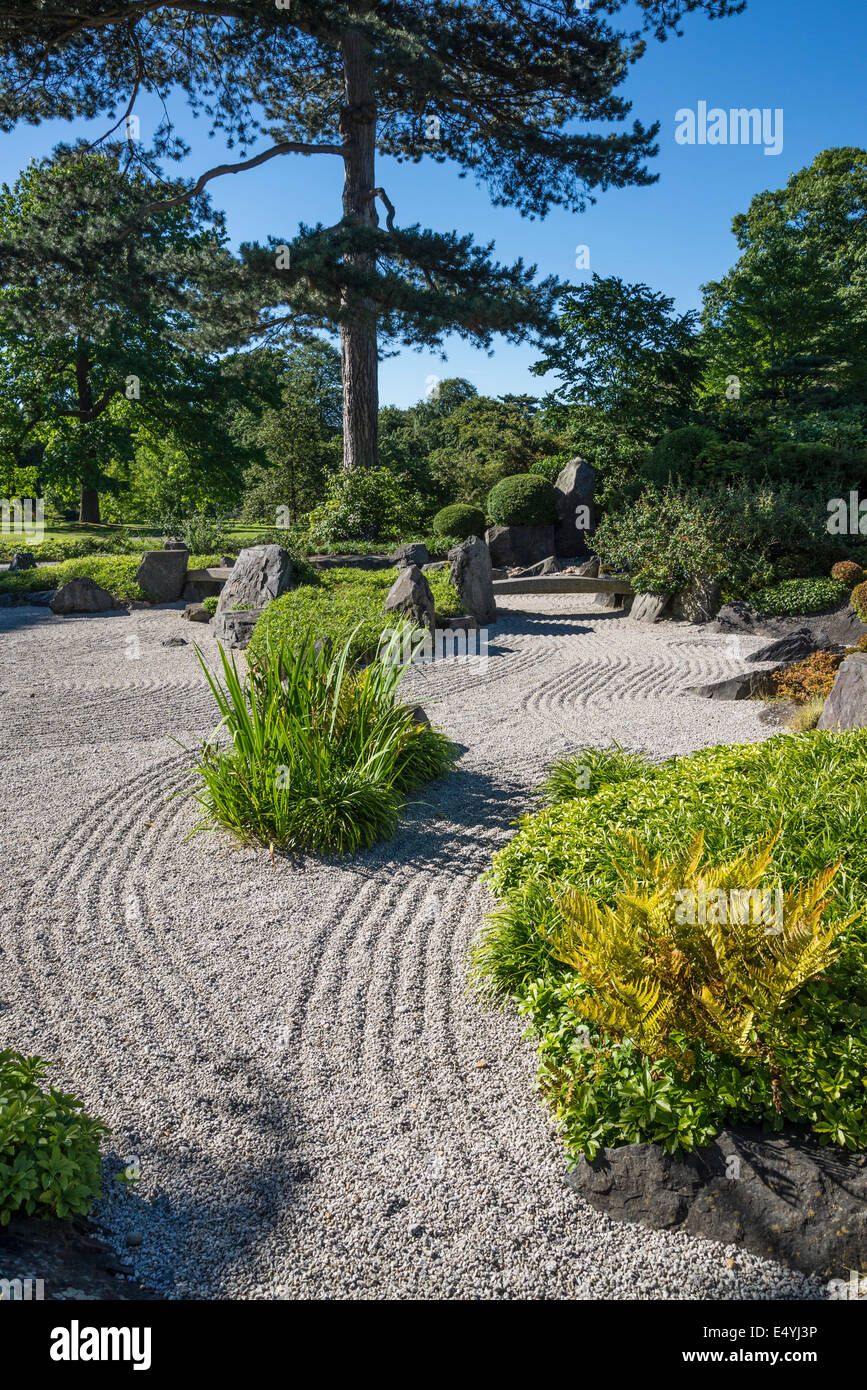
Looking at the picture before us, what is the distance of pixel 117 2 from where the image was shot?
12.7 m

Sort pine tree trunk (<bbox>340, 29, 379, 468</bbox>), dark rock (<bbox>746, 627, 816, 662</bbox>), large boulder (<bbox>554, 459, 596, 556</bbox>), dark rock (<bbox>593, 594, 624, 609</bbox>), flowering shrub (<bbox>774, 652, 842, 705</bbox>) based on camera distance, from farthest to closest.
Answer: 1. large boulder (<bbox>554, 459, 596, 556</bbox>)
2. pine tree trunk (<bbox>340, 29, 379, 468</bbox>)
3. dark rock (<bbox>593, 594, 624, 609</bbox>)
4. dark rock (<bbox>746, 627, 816, 662</bbox>)
5. flowering shrub (<bbox>774, 652, 842, 705</bbox>)

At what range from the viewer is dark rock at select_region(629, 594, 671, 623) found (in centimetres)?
1156

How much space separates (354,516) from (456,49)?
8.29m

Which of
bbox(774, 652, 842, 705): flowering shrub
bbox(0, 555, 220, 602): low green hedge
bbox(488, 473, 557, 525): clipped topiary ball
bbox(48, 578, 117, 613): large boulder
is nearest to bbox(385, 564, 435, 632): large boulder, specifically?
bbox(774, 652, 842, 705): flowering shrub

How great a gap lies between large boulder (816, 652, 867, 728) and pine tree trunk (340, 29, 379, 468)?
10.4 meters

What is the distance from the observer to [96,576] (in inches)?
544

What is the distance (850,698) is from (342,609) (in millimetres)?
5272

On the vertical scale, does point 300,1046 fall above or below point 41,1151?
below

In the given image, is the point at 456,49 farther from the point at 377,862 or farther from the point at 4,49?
the point at 377,862

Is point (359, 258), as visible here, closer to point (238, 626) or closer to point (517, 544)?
point (517, 544)

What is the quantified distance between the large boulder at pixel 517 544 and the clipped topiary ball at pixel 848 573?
6331 mm

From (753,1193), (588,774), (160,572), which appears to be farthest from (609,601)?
(753,1193)

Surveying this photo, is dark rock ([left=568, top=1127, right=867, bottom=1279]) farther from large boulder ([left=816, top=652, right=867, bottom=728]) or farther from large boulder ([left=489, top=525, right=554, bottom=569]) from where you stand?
large boulder ([left=489, top=525, right=554, bottom=569])

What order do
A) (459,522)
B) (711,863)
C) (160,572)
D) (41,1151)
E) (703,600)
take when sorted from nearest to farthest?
(41,1151), (711,863), (703,600), (160,572), (459,522)
